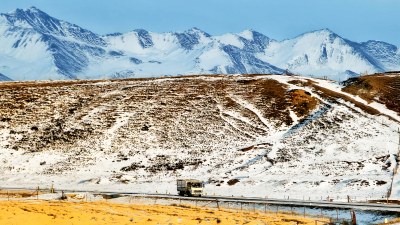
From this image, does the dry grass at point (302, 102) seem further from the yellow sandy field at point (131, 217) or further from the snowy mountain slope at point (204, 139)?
the yellow sandy field at point (131, 217)

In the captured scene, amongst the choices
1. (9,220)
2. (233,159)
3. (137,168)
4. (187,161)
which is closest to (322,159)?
(233,159)

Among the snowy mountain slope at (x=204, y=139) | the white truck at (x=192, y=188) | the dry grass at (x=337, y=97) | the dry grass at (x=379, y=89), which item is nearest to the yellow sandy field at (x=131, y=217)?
the white truck at (x=192, y=188)

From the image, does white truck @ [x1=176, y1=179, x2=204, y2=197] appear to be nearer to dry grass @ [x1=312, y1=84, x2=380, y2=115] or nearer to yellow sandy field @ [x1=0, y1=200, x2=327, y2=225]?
yellow sandy field @ [x1=0, y1=200, x2=327, y2=225]

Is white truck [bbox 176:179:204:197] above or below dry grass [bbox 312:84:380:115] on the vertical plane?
below

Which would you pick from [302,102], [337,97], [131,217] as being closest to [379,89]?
[337,97]

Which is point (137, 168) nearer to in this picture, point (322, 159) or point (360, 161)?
point (322, 159)

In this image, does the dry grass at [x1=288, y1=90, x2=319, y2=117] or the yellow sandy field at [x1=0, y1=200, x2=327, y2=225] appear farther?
the dry grass at [x1=288, y1=90, x2=319, y2=117]

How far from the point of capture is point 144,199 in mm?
64250

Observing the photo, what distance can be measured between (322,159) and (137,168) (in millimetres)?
30768

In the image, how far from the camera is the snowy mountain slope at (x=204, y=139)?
262 feet

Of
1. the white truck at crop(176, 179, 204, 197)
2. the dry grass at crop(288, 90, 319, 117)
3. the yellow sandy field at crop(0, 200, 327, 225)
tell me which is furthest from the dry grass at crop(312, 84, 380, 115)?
the yellow sandy field at crop(0, 200, 327, 225)

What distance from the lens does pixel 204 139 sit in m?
104

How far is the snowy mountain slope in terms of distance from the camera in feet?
262

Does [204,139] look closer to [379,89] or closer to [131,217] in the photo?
[379,89]
